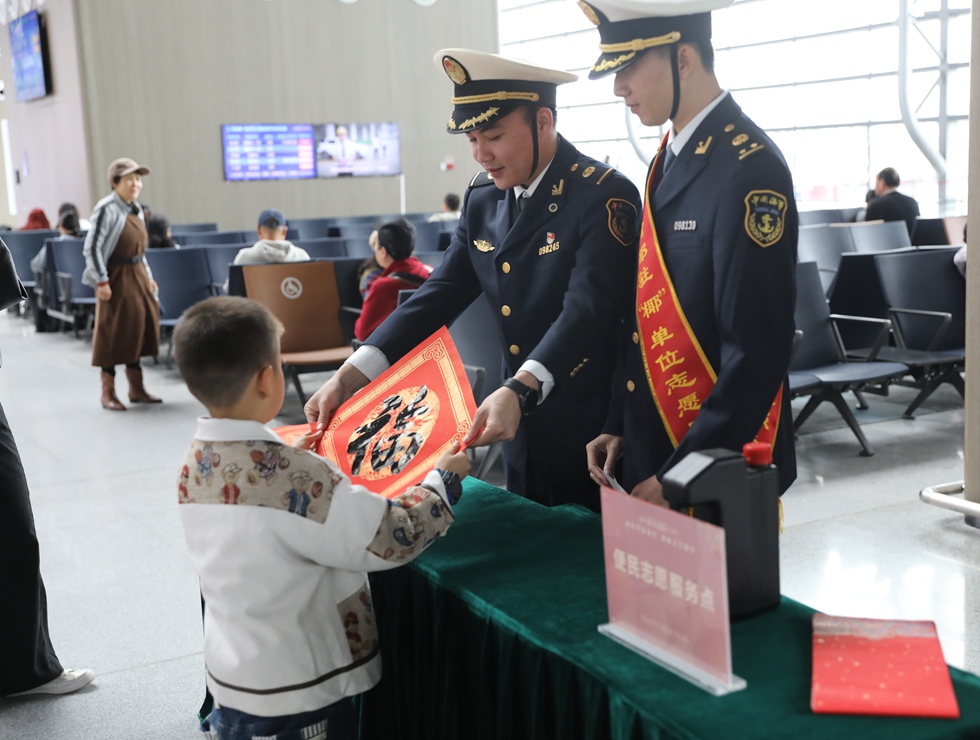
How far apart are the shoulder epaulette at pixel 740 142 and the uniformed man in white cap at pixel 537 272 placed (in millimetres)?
309

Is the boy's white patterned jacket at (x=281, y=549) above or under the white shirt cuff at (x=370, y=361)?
under

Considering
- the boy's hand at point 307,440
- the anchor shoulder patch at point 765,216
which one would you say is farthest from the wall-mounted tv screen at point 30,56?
the anchor shoulder patch at point 765,216

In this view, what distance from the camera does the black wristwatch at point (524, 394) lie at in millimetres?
1627

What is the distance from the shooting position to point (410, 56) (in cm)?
1584

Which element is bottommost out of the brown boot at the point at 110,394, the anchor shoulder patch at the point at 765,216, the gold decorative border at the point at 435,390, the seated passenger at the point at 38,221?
the brown boot at the point at 110,394

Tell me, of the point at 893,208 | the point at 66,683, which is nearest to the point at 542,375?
the point at 66,683

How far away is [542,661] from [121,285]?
18.0ft

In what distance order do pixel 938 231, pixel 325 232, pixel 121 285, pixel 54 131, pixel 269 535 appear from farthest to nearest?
pixel 54 131, pixel 325 232, pixel 938 231, pixel 121 285, pixel 269 535

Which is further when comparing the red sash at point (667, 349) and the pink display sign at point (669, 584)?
the red sash at point (667, 349)

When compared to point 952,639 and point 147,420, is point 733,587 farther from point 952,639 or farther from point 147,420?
point 147,420

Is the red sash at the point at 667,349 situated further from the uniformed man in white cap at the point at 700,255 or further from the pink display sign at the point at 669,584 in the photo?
the pink display sign at the point at 669,584

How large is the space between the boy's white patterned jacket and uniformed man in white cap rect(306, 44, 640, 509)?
293 mm

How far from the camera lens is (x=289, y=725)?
1.43m

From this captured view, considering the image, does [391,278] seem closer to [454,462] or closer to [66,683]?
[66,683]
